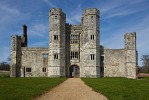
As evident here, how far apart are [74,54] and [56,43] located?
11.3ft

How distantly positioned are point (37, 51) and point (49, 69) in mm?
4380

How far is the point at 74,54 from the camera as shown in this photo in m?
40.8

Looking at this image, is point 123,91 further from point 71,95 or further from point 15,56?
point 15,56

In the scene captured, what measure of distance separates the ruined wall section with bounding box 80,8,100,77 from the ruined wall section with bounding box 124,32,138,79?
4715 millimetres

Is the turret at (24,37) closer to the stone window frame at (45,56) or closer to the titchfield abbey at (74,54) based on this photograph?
the titchfield abbey at (74,54)

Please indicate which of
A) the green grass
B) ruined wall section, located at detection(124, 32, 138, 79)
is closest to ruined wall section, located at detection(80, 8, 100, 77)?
ruined wall section, located at detection(124, 32, 138, 79)

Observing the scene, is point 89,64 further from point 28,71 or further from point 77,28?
point 28,71

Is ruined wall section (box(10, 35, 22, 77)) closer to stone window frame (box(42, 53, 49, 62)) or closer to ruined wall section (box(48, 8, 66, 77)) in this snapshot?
stone window frame (box(42, 53, 49, 62))

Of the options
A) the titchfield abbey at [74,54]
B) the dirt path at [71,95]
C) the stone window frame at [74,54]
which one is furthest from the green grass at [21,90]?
the stone window frame at [74,54]

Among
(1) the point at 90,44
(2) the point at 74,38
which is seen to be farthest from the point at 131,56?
(2) the point at 74,38

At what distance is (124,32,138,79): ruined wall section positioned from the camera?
40000 mm

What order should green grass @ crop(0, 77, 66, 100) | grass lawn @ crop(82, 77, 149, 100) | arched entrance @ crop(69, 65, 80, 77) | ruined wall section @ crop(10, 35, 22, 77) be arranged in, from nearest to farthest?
green grass @ crop(0, 77, 66, 100) < grass lawn @ crop(82, 77, 149, 100) < ruined wall section @ crop(10, 35, 22, 77) < arched entrance @ crop(69, 65, 80, 77)

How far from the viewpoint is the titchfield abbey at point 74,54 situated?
39.0 metres

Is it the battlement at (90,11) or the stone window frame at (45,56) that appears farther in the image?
the stone window frame at (45,56)
